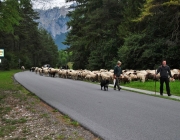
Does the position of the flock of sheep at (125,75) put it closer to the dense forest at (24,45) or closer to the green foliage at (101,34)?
the green foliage at (101,34)

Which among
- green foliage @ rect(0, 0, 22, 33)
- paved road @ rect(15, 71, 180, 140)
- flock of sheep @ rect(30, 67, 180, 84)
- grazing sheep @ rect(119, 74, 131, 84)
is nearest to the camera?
paved road @ rect(15, 71, 180, 140)

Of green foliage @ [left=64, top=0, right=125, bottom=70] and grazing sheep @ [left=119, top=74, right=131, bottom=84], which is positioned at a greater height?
green foliage @ [left=64, top=0, right=125, bottom=70]

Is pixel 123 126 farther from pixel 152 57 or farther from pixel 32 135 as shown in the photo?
pixel 152 57

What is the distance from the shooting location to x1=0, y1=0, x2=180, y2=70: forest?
29984mm

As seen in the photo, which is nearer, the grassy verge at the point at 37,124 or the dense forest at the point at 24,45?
the grassy verge at the point at 37,124

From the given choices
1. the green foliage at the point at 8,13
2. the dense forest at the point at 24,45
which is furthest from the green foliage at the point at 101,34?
the green foliage at the point at 8,13

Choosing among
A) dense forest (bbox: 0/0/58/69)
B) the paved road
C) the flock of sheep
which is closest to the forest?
dense forest (bbox: 0/0/58/69)

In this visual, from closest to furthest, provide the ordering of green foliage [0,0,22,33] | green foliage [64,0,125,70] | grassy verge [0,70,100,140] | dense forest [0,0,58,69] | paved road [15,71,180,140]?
paved road [15,71,180,140] < grassy verge [0,70,100,140] < green foliage [0,0,22,33] < green foliage [64,0,125,70] < dense forest [0,0,58,69]

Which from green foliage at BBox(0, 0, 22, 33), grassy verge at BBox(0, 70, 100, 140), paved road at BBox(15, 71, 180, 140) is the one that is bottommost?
grassy verge at BBox(0, 70, 100, 140)

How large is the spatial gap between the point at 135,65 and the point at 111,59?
8.16 metres

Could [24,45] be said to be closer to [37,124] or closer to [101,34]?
[101,34]

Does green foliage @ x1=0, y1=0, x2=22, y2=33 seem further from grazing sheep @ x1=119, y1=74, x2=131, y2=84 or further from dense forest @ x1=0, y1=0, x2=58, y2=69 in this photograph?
dense forest @ x1=0, y1=0, x2=58, y2=69

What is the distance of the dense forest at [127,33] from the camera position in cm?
3112

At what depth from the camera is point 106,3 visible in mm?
43969
